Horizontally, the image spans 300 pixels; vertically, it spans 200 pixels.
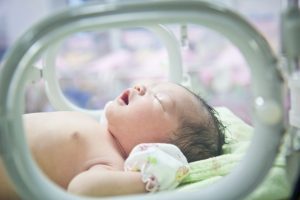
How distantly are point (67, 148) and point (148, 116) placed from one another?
183 mm

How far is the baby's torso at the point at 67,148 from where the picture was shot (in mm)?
768

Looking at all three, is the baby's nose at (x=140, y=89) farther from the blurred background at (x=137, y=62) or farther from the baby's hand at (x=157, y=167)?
the blurred background at (x=137, y=62)

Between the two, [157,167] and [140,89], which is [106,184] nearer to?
[157,167]

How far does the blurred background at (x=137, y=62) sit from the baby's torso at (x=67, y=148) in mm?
1610

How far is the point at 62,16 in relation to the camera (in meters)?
0.47

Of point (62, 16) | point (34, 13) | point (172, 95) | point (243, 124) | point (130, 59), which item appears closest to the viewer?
point (62, 16)

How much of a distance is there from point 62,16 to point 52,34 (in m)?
0.02

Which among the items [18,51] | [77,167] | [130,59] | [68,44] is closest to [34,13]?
[68,44]

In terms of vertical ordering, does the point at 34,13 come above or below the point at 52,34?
above

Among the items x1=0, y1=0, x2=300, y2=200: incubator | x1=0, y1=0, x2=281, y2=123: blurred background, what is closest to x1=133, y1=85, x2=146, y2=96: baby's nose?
x1=0, y1=0, x2=300, y2=200: incubator

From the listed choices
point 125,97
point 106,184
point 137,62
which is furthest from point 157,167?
point 137,62

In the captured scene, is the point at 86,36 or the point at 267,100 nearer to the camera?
the point at 267,100

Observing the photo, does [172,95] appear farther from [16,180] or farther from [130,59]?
[130,59]

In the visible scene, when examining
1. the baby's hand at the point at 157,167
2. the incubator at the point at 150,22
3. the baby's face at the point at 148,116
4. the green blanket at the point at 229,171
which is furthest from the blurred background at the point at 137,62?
the incubator at the point at 150,22
